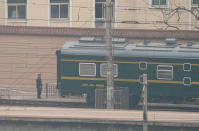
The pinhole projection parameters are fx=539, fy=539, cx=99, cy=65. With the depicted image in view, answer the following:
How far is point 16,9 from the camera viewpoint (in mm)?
40125

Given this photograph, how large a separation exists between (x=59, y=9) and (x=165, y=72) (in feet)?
44.8

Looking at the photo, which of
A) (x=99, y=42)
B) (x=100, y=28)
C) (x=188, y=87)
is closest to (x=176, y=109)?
(x=188, y=87)

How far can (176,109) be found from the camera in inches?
1139

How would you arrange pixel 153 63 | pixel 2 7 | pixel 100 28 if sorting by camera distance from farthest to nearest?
pixel 2 7 → pixel 100 28 → pixel 153 63

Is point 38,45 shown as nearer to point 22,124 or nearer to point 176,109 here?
point 176,109

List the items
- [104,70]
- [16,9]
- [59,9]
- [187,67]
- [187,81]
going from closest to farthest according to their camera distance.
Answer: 1. [187,67]
2. [187,81]
3. [104,70]
4. [59,9]
5. [16,9]

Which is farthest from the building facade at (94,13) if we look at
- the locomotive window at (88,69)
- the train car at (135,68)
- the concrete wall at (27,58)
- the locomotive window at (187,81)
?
the locomotive window at (187,81)

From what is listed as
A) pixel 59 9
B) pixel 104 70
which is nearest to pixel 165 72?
pixel 104 70

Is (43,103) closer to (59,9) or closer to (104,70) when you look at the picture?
(104,70)

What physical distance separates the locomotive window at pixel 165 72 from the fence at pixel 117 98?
2.62 m

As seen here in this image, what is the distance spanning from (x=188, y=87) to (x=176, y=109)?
135 centimetres

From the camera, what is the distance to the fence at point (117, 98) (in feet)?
86.9

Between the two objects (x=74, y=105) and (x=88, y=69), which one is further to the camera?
(x=74, y=105)

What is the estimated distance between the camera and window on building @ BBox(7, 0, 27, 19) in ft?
131
